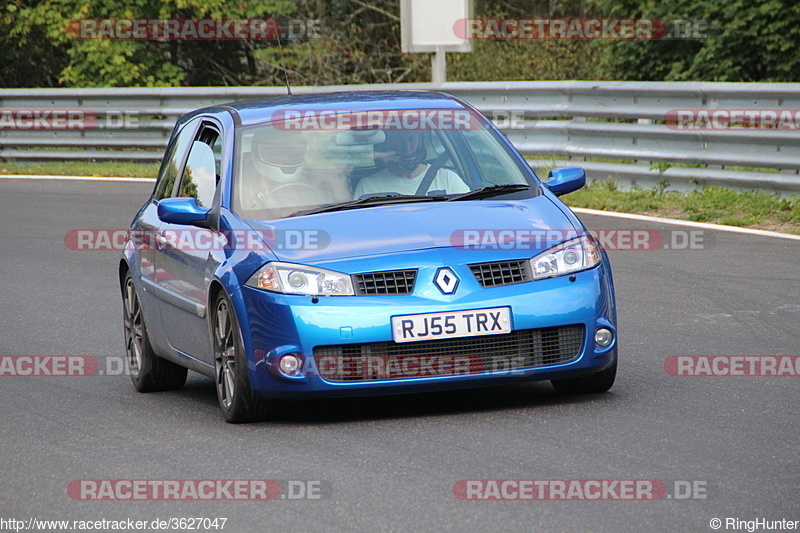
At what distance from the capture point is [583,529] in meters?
4.83

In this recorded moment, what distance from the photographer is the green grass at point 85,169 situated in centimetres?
2233

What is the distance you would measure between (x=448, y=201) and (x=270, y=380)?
4.41 ft

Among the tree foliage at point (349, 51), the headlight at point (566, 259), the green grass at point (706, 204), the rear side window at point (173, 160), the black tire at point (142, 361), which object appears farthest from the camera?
the tree foliage at point (349, 51)

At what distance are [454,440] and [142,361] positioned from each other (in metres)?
2.80

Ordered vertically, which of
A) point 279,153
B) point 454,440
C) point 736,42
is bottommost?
point 736,42

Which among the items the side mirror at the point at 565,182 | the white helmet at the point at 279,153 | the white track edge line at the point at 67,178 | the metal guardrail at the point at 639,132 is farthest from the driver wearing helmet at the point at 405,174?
the white track edge line at the point at 67,178

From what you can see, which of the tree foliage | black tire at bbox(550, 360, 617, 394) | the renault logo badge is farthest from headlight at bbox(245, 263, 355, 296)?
the tree foliage

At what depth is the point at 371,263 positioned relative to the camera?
21.7ft

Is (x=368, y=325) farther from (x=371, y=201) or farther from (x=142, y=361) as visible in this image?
(x=142, y=361)

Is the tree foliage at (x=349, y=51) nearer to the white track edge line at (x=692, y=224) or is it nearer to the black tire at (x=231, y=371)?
the white track edge line at (x=692, y=224)

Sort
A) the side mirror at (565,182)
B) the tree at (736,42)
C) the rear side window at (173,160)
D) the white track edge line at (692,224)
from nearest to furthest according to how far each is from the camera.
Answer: the side mirror at (565,182), the rear side window at (173,160), the white track edge line at (692,224), the tree at (736,42)

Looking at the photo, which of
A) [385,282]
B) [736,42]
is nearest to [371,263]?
[385,282]

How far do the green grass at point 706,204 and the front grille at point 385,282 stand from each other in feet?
24.1

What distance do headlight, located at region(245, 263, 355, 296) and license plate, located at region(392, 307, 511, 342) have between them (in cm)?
28
